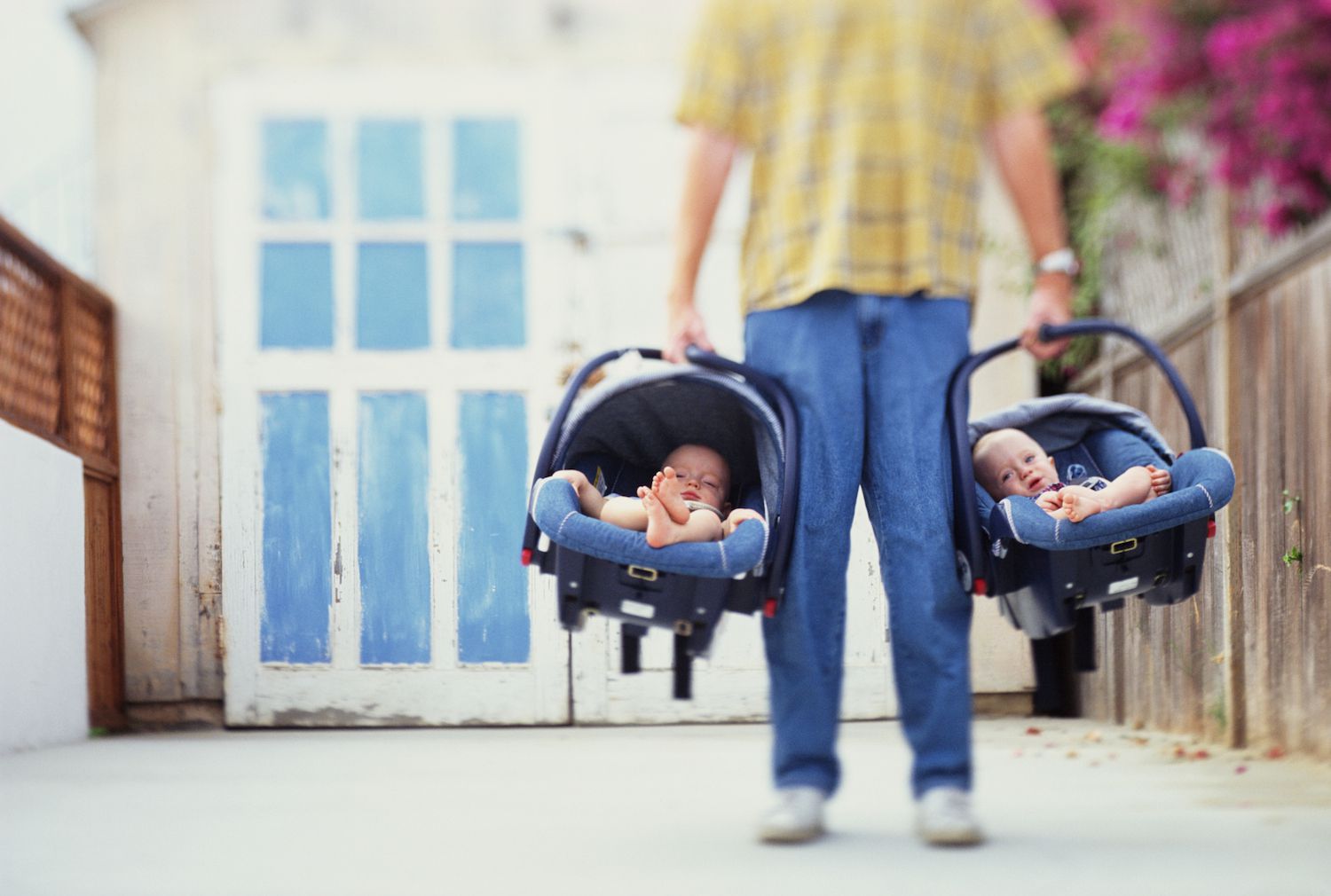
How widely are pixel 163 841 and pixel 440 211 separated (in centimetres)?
183

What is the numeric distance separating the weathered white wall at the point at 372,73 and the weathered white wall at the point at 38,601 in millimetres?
539

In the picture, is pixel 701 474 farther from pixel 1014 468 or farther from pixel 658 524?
pixel 1014 468

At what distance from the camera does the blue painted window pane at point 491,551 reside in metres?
2.31

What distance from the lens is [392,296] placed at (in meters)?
3.05

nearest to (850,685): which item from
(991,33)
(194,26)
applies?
(991,33)

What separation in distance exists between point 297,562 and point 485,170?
4.28ft

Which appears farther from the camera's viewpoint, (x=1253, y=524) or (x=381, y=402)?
(x=381, y=402)

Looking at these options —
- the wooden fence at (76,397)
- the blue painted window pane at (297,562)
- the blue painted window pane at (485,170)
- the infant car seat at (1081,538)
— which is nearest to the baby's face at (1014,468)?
the infant car seat at (1081,538)

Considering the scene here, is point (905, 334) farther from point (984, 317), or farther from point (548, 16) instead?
point (548, 16)

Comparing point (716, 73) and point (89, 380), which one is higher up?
point (716, 73)

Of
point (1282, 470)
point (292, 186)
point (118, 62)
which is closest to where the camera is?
point (1282, 470)

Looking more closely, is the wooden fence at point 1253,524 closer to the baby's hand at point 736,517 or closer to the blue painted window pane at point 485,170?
the baby's hand at point 736,517

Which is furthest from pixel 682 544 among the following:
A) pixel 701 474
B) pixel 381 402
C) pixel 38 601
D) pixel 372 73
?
pixel 372 73

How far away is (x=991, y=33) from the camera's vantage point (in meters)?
1.64
